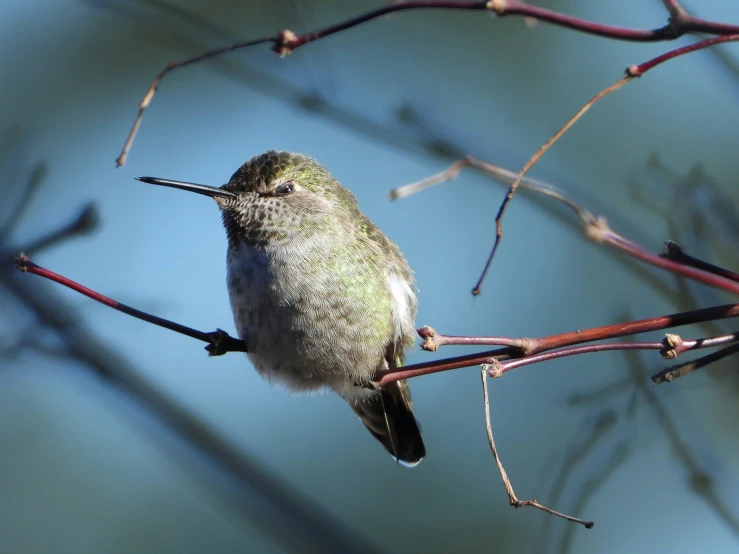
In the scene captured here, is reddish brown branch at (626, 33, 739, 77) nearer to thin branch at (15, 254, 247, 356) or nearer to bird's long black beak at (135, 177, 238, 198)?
thin branch at (15, 254, 247, 356)

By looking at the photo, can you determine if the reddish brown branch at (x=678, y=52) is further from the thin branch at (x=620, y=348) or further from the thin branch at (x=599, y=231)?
the thin branch at (x=620, y=348)

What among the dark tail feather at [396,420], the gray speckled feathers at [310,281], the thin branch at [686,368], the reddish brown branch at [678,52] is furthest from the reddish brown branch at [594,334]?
the dark tail feather at [396,420]

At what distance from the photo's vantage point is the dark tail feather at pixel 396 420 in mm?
4121

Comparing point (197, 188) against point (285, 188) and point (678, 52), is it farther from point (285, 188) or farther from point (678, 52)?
point (678, 52)

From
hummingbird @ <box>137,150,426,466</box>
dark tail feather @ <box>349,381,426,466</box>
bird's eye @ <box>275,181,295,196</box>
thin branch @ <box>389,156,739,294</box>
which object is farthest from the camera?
dark tail feather @ <box>349,381,426,466</box>

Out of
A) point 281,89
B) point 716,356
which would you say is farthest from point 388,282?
point 716,356

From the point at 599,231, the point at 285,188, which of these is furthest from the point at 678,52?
the point at 285,188

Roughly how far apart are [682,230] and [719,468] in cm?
113

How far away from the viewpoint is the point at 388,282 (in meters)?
3.79

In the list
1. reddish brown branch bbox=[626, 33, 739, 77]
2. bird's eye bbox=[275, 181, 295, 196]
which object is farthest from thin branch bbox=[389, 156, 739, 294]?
bird's eye bbox=[275, 181, 295, 196]

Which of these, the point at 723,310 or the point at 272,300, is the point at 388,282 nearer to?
the point at 272,300

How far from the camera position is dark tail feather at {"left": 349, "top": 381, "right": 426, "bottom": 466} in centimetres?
412

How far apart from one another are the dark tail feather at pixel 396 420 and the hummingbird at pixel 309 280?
0.28 ft

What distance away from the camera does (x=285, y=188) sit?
12.7 feet
